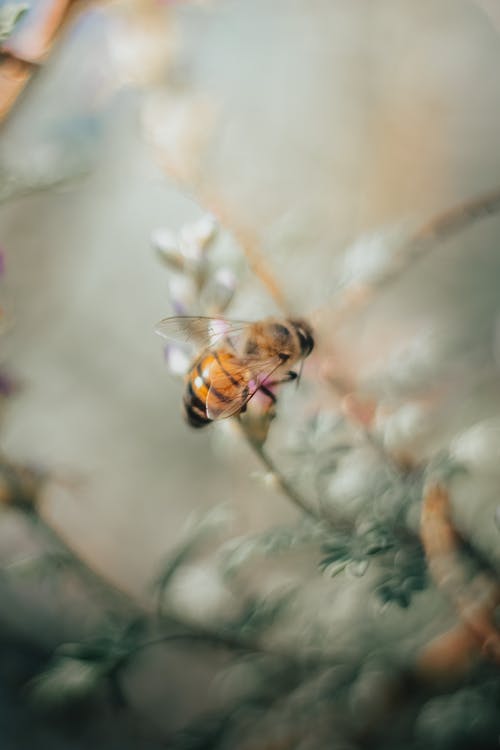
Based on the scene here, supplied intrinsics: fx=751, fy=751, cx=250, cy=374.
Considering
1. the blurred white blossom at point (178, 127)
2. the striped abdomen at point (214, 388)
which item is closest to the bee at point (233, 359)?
the striped abdomen at point (214, 388)

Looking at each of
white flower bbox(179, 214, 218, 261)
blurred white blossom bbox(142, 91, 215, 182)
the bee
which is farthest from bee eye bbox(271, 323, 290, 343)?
blurred white blossom bbox(142, 91, 215, 182)

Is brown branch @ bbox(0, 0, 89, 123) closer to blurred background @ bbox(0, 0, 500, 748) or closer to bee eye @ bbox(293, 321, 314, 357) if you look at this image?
blurred background @ bbox(0, 0, 500, 748)

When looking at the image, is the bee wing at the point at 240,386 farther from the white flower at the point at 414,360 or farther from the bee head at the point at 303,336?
the white flower at the point at 414,360

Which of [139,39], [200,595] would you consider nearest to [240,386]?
[200,595]

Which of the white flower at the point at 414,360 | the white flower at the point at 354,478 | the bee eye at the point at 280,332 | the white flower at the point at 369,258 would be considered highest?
the bee eye at the point at 280,332

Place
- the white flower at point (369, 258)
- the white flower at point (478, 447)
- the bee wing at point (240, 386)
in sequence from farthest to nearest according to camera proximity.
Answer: the white flower at point (369, 258) → the white flower at point (478, 447) → the bee wing at point (240, 386)

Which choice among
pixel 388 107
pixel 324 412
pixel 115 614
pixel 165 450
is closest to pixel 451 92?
pixel 388 107

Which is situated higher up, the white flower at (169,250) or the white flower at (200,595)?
the white flower at (169,250)

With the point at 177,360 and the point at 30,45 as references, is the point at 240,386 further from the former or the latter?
the point at 30,45
